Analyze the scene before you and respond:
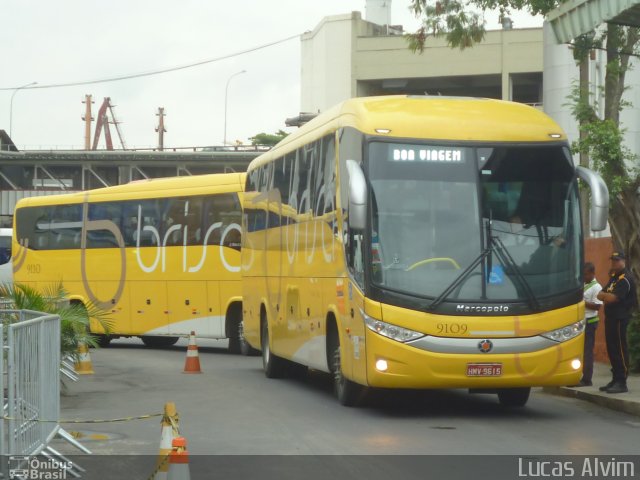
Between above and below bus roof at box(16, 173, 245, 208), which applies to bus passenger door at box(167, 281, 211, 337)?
below

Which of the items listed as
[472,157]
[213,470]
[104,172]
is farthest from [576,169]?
[104,172]

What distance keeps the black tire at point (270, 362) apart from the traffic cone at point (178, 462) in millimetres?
12312

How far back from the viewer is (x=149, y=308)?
1112 inches

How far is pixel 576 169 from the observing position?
1461 cm

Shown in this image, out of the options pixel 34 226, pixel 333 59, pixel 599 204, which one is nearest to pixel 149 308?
A: pixel 34 226

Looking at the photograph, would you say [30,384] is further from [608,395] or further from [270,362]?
[270,362]

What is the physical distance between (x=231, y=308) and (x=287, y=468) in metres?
16.3

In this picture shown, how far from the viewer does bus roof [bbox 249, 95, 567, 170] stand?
14.4 m

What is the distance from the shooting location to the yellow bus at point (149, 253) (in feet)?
87.0

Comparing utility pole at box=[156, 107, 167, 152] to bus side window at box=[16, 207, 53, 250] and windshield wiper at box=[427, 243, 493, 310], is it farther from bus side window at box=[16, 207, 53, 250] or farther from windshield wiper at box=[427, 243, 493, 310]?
windshield wiper at box=[427, 243, 493, 310]

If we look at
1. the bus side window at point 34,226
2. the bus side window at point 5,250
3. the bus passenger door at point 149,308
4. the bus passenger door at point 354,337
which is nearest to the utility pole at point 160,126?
the bus side window at point 5,250

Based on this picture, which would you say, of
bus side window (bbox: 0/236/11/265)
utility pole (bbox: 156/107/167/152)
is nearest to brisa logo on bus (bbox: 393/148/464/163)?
bus side window (bbox: 0/236/11/265)

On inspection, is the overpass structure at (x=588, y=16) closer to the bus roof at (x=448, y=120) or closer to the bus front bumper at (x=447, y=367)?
the bus roof at (x=448, y=120)

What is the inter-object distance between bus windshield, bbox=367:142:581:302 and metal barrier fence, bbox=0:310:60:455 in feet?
13.5
